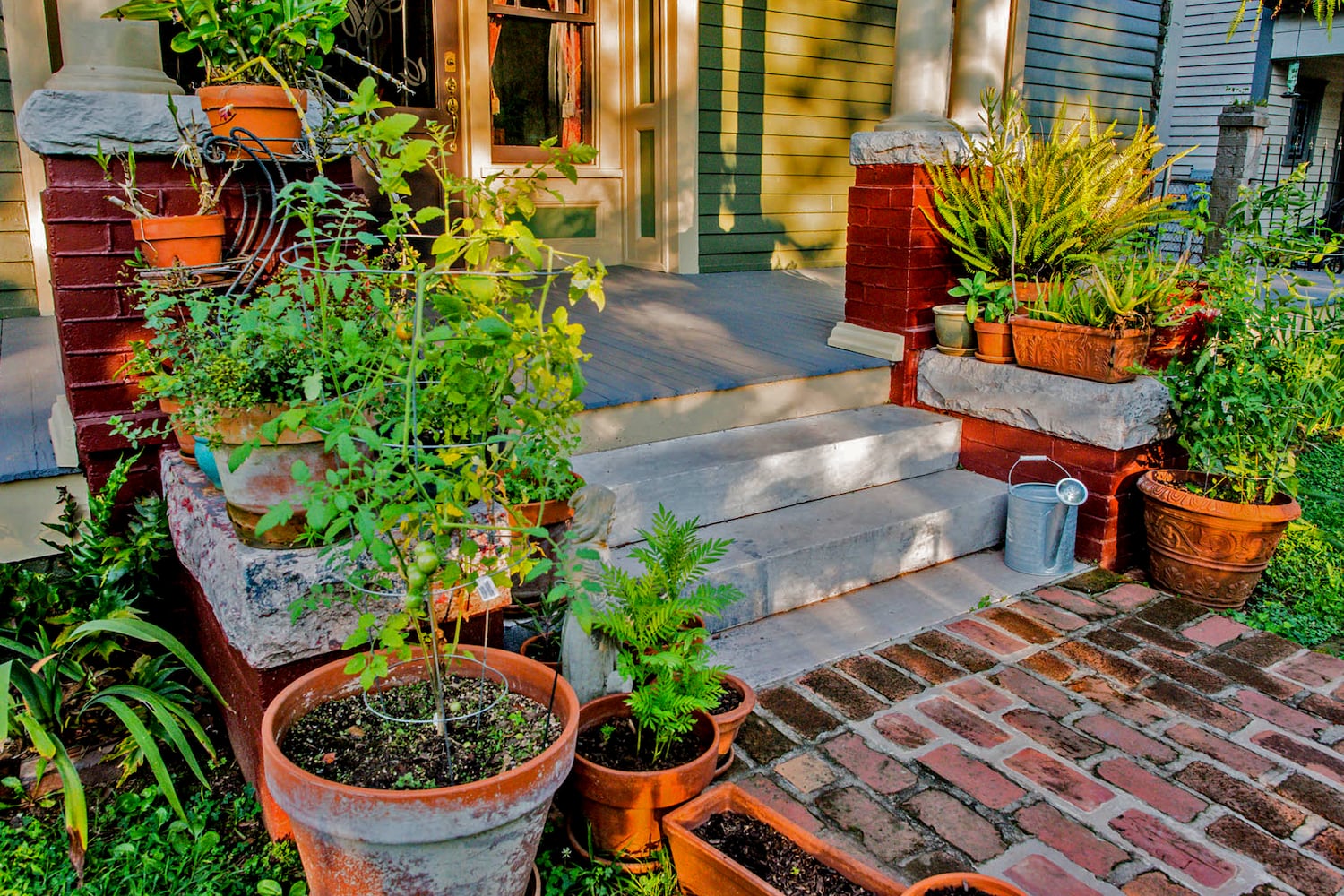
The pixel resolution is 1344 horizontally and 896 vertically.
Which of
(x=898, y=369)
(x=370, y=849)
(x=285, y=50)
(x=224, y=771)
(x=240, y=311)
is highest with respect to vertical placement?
(x=285, y=50)

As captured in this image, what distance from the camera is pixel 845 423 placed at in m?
4.08

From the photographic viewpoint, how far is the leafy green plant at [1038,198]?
13.1 feet

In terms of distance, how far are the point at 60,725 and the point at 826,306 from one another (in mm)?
4221

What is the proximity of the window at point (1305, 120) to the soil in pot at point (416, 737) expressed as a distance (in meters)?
15.1

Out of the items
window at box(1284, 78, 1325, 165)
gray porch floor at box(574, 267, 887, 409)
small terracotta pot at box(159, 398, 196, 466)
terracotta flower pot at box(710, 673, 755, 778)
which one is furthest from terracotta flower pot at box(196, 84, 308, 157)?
window at box(1284, 78, 1325, 165)

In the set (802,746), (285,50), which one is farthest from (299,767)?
(285,50)

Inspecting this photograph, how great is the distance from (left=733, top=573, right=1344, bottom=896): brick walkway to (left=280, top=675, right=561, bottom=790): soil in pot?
28.7 inches

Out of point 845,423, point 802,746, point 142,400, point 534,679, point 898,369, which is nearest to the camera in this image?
point 534,679

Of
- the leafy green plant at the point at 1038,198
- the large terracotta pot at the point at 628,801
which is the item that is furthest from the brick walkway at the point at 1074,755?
the leafy green plant at the point at 1038,198

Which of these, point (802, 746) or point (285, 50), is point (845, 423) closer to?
point (802, 746)

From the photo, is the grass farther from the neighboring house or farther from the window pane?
the neighboring house

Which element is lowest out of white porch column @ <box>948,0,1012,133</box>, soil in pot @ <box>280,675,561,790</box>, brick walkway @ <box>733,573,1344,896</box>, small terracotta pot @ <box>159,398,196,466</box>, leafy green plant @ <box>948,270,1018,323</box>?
brick walkway @ <box>733,573,1344,896</box>

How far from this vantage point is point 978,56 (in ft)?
15.2

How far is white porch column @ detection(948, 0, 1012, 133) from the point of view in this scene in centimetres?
458
